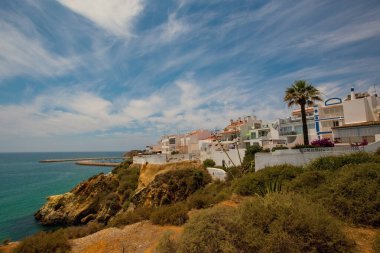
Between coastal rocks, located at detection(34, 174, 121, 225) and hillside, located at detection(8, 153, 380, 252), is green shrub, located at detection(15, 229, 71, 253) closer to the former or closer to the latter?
hillside, located at detection(8, 153, 380, 252)

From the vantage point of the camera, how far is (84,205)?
120 ft

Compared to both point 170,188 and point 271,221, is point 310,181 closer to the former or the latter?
point 271,221

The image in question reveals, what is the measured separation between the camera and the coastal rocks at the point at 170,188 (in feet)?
93.7

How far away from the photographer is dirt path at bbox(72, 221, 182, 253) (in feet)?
32.6

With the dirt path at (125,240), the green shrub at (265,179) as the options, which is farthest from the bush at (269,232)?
the green shrub at (265,179)

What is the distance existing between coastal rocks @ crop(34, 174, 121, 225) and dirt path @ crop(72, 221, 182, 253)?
22804 millimetres

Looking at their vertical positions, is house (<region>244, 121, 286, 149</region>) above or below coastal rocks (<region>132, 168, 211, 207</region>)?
above

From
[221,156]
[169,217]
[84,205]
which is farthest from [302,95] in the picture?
[84,205]

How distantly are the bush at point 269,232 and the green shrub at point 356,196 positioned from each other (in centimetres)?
326

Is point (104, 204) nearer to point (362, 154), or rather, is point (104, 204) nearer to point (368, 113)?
point (362, 154)

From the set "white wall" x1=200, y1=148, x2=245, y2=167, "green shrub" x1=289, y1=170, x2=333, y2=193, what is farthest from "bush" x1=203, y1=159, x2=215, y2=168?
"green shrub" x1=289, y1=170, x2=333, y2=193

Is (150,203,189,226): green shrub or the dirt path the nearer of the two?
the dirt path

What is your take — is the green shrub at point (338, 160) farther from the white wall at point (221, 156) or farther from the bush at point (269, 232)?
the white wall at point (221, 156)

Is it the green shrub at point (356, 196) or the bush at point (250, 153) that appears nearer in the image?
the green shrub at point (356, 196)
